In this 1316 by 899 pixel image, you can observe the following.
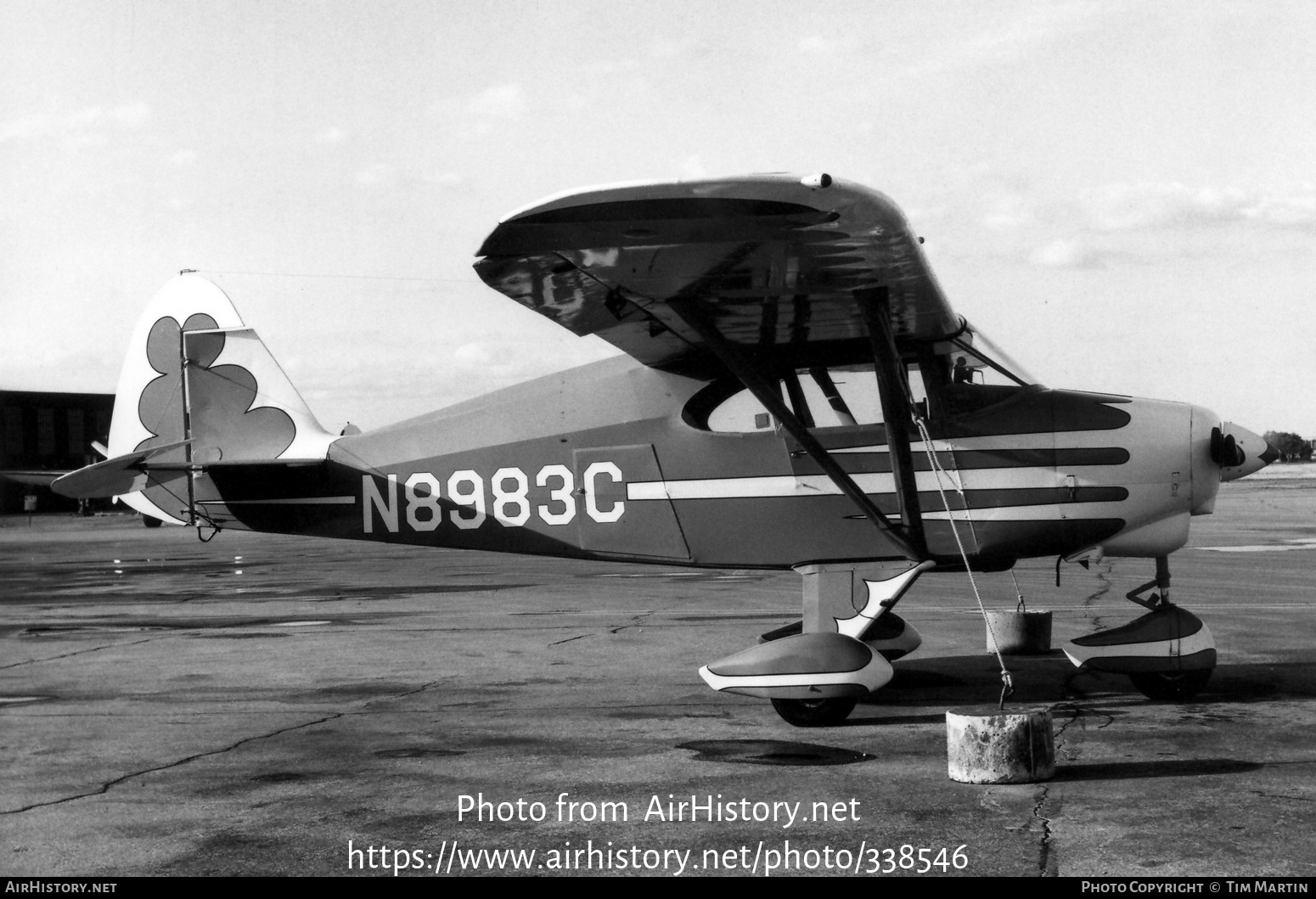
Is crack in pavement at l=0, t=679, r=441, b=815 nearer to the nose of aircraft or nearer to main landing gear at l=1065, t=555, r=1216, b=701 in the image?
main landing gear at l=1065, t=555, r=1216, b=701

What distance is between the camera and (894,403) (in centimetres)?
772

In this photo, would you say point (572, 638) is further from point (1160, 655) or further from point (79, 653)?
point (1160, 655)

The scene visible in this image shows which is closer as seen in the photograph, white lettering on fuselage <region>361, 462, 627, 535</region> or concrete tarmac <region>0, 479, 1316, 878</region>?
concrete tarmac <region>0, 479, 1316, 878</region>

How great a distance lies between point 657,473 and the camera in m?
8.69

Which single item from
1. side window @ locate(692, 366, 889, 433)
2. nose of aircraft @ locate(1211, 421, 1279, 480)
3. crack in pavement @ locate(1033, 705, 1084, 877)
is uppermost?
side window @ locate(692, 366, 889, 433)

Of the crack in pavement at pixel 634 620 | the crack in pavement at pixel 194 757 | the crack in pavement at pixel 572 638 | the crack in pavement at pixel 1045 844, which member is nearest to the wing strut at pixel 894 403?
the crack in pavement at pixel 1045 844

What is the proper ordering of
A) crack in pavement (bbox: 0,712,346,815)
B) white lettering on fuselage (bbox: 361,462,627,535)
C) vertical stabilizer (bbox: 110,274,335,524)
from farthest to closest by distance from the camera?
vertical stabilizer (bbox: 110,274,335,524)
white lettering on fuselage (bbox: 361,462,627,535)
crack in pavement (bbox: 0,712,346,815)

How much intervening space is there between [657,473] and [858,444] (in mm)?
1451

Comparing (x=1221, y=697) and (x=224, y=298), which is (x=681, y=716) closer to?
(x=1221, y=697)

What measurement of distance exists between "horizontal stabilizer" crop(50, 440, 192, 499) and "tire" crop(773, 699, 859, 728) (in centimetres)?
555

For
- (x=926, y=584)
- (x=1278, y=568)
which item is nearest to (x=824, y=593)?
(x=926, y=584)

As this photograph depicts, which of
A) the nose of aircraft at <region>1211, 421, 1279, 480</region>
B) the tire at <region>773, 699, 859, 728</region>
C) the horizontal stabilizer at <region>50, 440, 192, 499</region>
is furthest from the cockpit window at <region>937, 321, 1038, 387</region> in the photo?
the horizontal stabilizer at <region>50, 440, 192, 499</region>

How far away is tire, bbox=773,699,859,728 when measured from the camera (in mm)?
7293

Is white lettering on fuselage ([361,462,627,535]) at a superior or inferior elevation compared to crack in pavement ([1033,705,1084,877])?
superior
